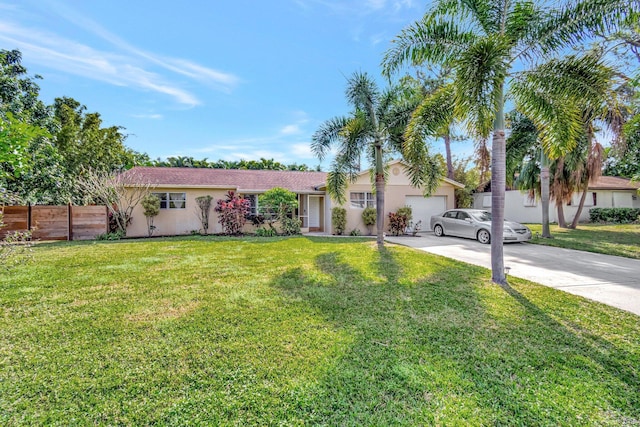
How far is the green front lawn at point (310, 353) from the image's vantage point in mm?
2514

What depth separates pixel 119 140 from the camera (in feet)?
70.2

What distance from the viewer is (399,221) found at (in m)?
15.8

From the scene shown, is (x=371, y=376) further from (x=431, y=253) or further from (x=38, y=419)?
(x=431, y=253)

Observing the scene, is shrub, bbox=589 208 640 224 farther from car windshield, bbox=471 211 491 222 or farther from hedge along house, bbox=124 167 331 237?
hedge along house, bbox=124 167 331 237

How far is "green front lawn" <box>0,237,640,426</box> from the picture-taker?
2514 millimetres

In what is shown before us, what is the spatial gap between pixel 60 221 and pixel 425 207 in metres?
19.3

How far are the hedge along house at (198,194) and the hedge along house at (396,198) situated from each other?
155 centimetres

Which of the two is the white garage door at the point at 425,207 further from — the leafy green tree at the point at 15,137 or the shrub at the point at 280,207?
the leafy green tree at the point at 15,137

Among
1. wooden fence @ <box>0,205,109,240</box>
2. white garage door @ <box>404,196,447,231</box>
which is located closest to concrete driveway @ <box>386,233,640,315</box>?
white garage door @ <box>404,196,447,231</box>


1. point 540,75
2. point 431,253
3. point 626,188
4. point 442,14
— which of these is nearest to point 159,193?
point 431,253

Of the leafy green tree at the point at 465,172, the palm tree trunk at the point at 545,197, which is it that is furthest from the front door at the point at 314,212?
the leafy green tree at the point at 465,172

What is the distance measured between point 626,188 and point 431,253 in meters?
23.9

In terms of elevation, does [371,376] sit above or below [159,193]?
below

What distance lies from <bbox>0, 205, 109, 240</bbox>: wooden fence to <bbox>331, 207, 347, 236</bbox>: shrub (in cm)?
1156
